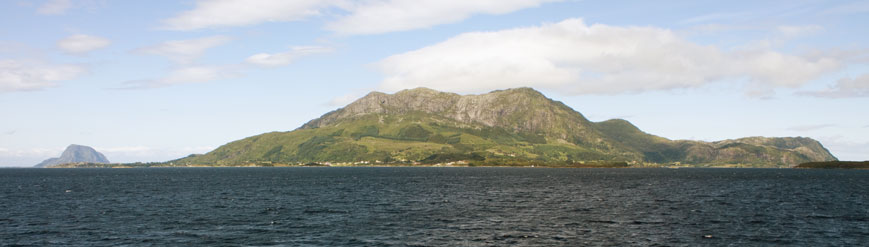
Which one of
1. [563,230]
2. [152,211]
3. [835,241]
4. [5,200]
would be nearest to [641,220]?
[563,230]

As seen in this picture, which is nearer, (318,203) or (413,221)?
(413,221)

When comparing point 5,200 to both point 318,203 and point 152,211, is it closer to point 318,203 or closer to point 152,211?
point 152,211

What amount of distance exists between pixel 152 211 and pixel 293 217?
90.3 ft

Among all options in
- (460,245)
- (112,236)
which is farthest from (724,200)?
(112,236)

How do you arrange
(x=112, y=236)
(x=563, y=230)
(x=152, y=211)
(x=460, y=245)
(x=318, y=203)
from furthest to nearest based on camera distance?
(x=318, y=203) < (x=152, y=211) < (x=563, y=230) < (x=112, y=236) < (x=460, y=245)

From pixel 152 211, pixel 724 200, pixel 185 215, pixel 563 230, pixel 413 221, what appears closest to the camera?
pixel 563 230

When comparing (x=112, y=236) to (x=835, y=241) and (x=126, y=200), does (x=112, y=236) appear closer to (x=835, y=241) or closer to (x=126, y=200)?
(x=126, y=200)

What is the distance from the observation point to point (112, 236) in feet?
221

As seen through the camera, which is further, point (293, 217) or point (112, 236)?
point (293, 217)

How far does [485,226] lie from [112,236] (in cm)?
4643

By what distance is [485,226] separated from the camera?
76.2m

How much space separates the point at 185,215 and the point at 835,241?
3521 inches

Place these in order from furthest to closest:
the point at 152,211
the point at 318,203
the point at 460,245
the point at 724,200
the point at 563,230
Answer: the point at 724,200
the point at 318,203
the point at 152,211
the point at 563,230
the point at 460,245

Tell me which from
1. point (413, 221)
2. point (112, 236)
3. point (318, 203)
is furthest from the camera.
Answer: point (318, 203)
